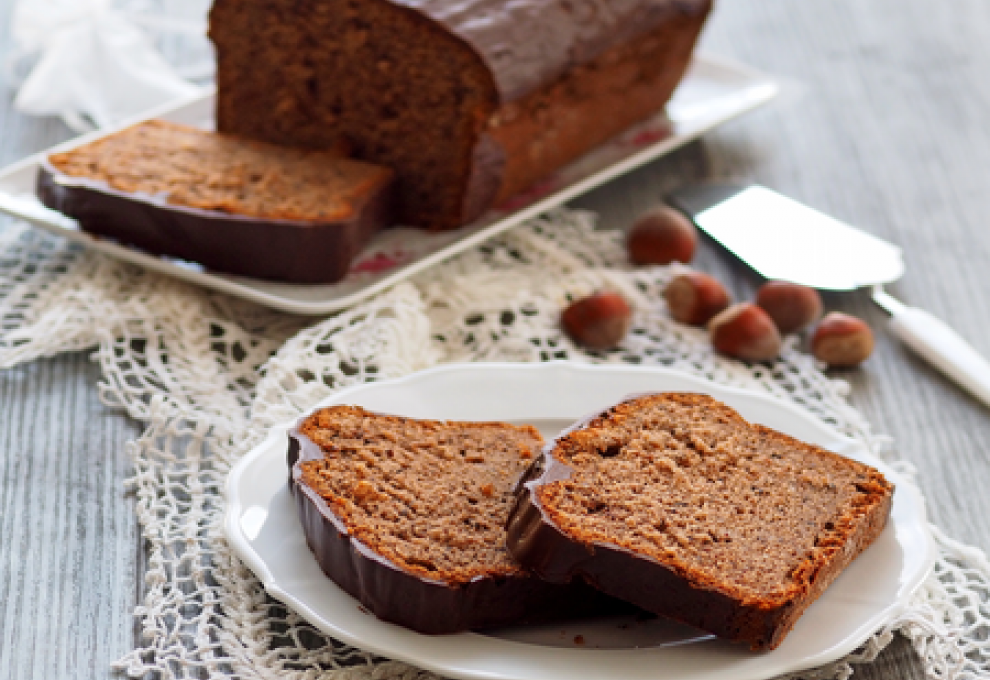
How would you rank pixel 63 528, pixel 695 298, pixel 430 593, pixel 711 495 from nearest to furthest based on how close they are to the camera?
1. pixel 430 593
2. pixel 711 495
3. pixel 63 528
4. pixel 695 298

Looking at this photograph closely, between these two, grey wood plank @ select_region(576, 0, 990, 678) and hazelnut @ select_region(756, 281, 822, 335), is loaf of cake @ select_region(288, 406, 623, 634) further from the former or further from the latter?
hazelnut @ select_region(756, 281, 822, 335)

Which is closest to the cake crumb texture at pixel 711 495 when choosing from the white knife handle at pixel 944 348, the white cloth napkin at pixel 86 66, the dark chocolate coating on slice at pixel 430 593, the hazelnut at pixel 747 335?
the dark chocolate coating on slice at pixel 430 593

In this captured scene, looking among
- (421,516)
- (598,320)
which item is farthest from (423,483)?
(598,320)

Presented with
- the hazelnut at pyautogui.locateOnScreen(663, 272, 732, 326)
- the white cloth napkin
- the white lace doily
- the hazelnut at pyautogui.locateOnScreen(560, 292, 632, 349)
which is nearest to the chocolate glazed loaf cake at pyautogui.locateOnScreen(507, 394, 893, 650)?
the white lace doily

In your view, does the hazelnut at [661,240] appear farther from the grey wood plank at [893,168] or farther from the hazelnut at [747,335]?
the hazelnut at [747,335]

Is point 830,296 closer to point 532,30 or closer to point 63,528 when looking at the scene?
point 532,30

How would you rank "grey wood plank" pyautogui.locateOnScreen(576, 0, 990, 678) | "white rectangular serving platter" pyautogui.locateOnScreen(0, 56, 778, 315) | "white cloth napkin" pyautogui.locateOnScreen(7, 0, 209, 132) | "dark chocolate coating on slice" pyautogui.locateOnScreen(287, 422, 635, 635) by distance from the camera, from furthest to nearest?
1. "white cloth napkin" pyautogui.locateOnScreen(7, 0, 209, 132)
2. "white rectangular serving platter" pyautogui.locateOnScreen(0, 56, 778, 315)
3. "grey wood plank" pyautogui.locateOnScreen(576, 0, 990, 678)
4. "dark chocolate coating on slice" pyautogui.locateOnScreen(287, 422, 635, 635)

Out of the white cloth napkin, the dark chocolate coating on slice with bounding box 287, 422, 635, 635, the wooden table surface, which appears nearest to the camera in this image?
the dark chocolate coating on slice with bounding box 287, 422, 635, 635

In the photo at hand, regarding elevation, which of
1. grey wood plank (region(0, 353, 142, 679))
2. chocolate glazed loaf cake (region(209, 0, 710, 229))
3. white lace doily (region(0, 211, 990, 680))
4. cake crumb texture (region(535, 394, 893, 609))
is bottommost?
grey wood plank (region(0, 353, 142, 679))
